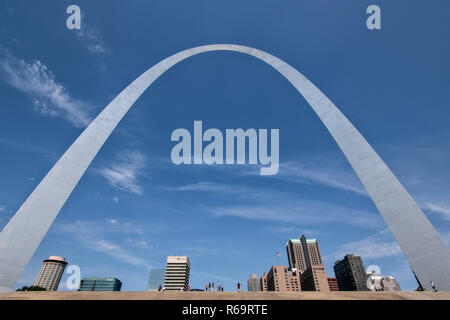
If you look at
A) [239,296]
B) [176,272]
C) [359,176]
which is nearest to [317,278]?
[176,272]

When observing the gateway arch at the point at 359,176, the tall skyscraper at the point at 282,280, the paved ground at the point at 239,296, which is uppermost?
the tall skyscraper at the point at 282,280

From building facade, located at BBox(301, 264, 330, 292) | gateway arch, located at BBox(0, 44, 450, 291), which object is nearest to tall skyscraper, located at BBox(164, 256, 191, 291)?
building facade, located at BBox(301, 264, 330, 292)

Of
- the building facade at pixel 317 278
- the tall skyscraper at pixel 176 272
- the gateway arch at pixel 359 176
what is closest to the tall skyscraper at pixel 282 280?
the building facade at pixel 317 278

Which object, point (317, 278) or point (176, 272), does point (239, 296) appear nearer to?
point (176, 272)

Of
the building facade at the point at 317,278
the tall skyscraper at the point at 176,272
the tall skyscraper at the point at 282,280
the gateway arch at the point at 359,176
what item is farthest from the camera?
the tall skyscraper at the point at 282,280

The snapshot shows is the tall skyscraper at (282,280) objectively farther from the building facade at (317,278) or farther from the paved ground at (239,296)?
the paved ground at (239,296)

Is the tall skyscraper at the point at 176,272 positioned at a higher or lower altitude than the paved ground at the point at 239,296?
higher

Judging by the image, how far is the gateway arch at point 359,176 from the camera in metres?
13.0

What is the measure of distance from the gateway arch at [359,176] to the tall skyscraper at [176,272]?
15175cm

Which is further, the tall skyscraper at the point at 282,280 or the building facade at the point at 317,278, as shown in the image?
the tall skyscraper at the point at 282,280

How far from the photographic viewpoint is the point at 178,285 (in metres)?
150

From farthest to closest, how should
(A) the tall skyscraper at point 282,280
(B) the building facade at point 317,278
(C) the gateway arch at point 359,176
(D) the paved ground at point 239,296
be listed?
1. (A) the tall skyscraper at point 282,280
2. (B) the building facade at point 317,278
3. (C) the gateway arch at point 359,176
4. (D) the paved ground at point 239,296
